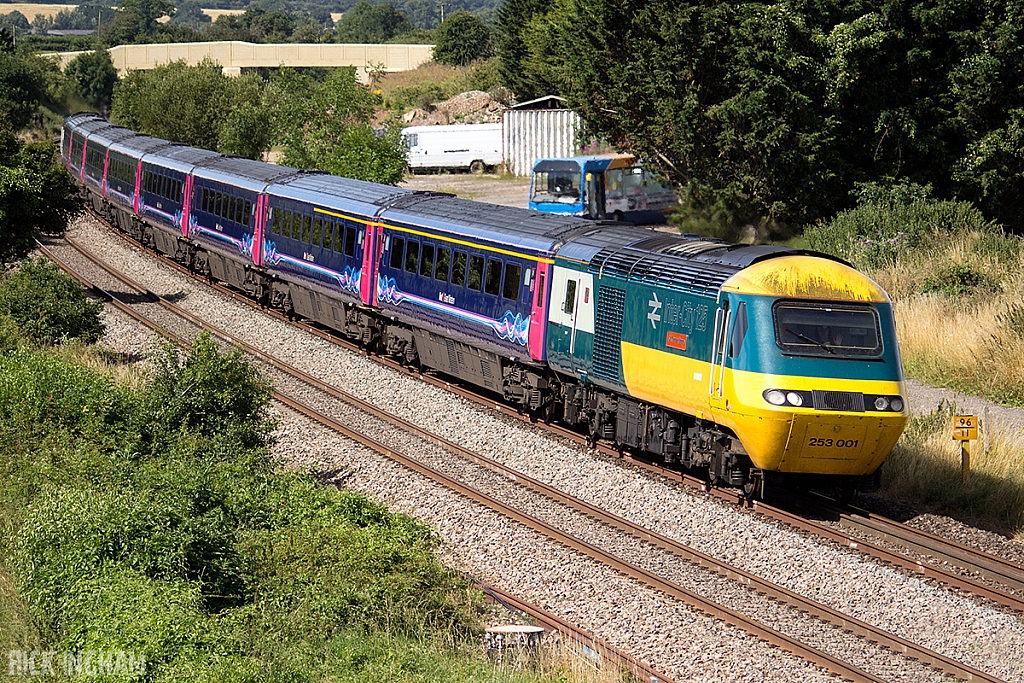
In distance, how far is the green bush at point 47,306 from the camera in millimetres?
21109

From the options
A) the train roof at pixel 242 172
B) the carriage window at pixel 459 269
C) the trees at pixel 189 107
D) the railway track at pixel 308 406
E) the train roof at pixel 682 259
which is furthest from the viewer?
the trees at pixel 189 107

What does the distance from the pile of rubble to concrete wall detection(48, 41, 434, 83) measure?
96.9 ft

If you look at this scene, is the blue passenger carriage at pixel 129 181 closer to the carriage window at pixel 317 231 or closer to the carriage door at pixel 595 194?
the carriage window at pixel 317 231

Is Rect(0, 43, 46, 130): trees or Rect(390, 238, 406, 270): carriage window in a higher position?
Rect(0, 43, 46, 130): trees

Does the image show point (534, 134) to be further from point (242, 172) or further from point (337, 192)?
point (337, 192)

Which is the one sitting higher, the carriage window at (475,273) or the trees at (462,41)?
the trees at (462,41)

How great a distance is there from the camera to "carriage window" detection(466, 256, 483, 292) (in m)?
18.2

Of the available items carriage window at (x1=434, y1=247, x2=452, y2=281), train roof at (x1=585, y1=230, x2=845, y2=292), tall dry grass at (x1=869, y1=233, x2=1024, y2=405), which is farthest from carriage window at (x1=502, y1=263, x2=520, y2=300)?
tall dry grass at (x1=869, y1=233, x2=1024, y2=405)

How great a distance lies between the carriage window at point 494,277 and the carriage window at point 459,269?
73 cm

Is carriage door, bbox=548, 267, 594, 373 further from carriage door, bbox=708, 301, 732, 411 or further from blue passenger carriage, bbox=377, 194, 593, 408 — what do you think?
carriage door, bbox=708, 301, 732, 411

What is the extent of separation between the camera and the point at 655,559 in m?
12.3

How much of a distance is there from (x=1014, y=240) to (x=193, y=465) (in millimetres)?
19169

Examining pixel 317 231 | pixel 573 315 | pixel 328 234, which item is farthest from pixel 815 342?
pixel 317 231

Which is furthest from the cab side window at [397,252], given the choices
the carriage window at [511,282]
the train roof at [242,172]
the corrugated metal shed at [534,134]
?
the corrugated metal shed at [534,134]
